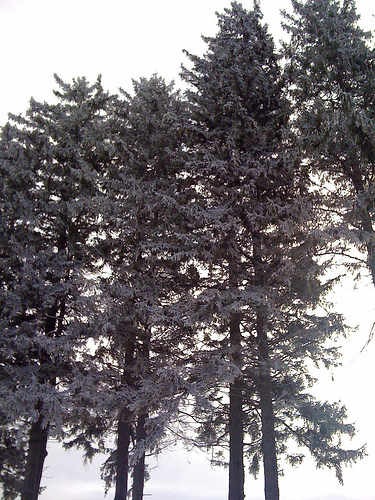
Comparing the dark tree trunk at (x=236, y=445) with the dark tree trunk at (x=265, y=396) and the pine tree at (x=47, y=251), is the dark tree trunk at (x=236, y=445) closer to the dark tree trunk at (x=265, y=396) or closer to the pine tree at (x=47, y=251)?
the dark tree trunk at (x=265, y=396)

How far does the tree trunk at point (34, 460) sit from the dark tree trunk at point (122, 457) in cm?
191

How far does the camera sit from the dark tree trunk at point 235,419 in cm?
990

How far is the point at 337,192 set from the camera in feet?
38.0

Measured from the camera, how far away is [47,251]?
1125 centimetres

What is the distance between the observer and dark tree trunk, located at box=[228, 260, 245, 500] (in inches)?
390

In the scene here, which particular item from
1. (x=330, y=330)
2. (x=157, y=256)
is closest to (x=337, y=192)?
(x=330, y=330)

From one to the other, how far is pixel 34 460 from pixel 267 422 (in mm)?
5622

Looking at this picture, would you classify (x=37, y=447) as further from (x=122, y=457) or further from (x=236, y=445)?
(x=236, y=445)

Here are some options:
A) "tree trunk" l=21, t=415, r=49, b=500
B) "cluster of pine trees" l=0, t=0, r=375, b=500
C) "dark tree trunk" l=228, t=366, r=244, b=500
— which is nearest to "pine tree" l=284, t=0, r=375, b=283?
"cluster of pine trees" l=0, t=0, r=375, b=500

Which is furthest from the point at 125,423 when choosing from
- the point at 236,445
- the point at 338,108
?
the point at 338,108

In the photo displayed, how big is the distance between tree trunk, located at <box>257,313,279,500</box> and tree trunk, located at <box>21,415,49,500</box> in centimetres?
516

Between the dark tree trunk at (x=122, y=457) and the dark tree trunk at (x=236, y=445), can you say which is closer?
the dark tree trunk at (x=236, y=445)

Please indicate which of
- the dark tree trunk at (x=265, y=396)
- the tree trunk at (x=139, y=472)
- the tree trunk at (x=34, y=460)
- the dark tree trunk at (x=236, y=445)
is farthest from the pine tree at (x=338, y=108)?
the tree trunk at (x=34, y=460)

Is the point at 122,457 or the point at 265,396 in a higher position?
the point at 265,396
